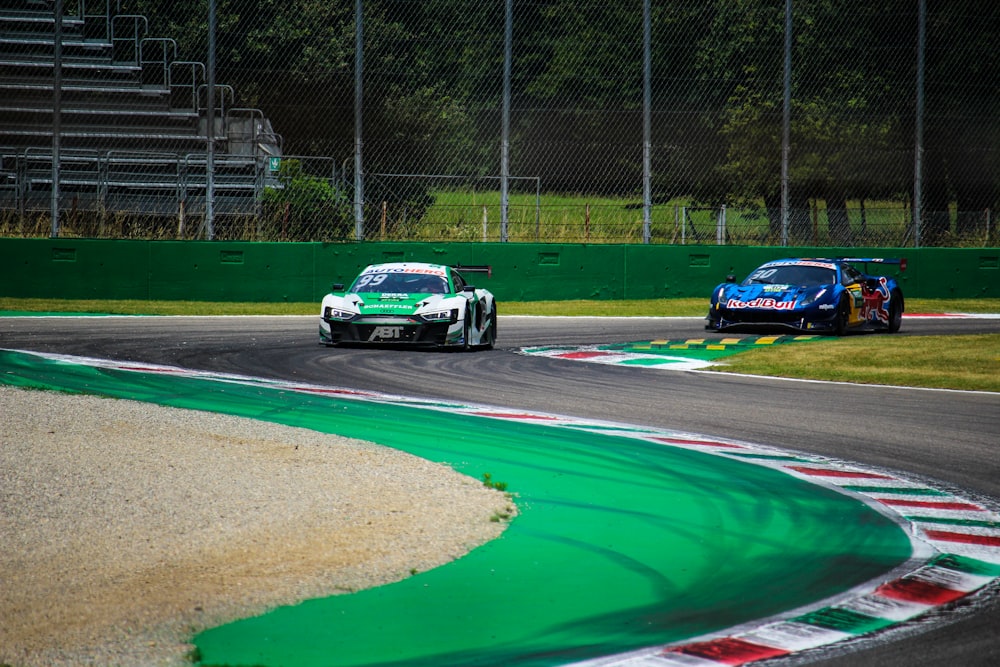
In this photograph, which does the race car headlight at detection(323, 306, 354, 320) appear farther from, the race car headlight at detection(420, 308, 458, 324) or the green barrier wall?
the green barrier wall

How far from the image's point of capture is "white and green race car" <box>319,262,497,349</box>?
1488 cm

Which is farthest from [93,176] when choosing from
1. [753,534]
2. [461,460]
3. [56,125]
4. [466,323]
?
[753,534]

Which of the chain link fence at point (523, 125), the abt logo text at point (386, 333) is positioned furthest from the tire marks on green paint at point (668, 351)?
the chain link fence at point (523, 125)

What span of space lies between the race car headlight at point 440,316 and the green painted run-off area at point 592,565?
5718mm

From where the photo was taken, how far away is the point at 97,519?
19.3ft

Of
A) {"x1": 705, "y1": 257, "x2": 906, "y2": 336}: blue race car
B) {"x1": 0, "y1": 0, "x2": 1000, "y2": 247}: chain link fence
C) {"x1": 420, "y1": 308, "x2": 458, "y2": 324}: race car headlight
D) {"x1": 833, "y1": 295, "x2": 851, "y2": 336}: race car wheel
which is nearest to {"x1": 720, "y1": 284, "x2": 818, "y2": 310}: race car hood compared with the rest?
{"x1": 705, "y1": 257, "x2": 906, "y2": 336}: blue race car

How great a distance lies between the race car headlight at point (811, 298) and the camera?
18.1 metres

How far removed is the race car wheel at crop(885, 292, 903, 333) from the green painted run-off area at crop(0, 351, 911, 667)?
37.4 ft

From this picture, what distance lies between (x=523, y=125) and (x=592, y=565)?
2069 cm

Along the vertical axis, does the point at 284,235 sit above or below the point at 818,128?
below

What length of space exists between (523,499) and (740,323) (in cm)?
1199

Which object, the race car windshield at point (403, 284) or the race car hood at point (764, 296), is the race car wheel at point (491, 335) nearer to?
the race car windshield at point (403, 284)

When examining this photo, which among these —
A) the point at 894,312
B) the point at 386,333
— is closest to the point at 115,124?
the point at 386,333

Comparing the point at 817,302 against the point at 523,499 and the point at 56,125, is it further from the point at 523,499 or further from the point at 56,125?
the point at 56,125
